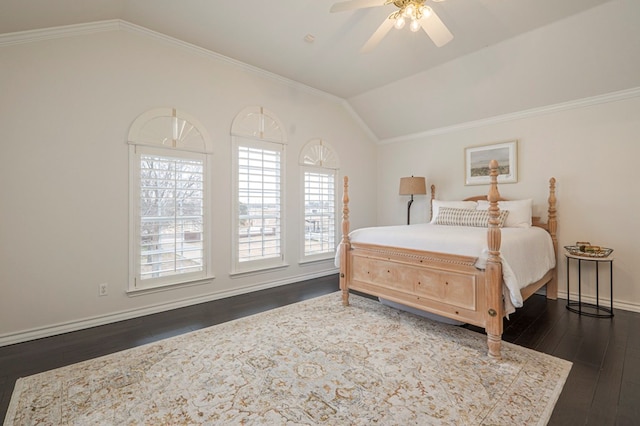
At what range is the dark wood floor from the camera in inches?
71.2

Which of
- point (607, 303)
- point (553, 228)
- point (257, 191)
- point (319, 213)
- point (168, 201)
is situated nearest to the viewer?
point (168, 201)

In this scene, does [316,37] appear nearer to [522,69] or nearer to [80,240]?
[522,69]

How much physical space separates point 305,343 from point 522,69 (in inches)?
163

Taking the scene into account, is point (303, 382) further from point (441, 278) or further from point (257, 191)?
point (257, 191)

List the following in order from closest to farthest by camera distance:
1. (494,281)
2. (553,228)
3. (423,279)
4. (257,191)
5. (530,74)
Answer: (494,281) < (423,279) < (530,74) < (553,228) < (257,191)

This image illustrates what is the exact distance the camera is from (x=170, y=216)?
3.41m

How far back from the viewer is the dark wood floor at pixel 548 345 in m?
1.81

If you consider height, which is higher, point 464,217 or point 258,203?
point 258,203

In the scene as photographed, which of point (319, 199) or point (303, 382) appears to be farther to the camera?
point (319, 199)

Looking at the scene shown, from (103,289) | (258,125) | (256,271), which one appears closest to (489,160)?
(258,125)

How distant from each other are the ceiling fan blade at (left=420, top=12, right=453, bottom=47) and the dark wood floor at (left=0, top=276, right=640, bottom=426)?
111 inches

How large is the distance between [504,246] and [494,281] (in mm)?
409

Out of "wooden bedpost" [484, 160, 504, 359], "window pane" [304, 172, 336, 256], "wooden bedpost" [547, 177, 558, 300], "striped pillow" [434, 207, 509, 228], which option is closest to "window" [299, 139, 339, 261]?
"window pane" [304, 172, 336, 256]

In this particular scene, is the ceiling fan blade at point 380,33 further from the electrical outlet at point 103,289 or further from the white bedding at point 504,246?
the electrical outlet at point 103,289
